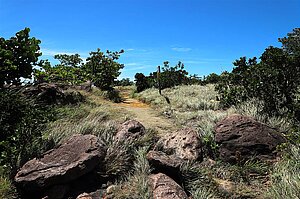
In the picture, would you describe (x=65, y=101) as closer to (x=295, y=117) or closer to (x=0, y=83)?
(x=0, y=83)

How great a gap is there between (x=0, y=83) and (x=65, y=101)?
8.62 feet

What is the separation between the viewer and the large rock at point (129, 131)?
229 inches

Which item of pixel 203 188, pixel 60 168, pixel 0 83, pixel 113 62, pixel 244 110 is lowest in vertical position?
pixel 203 188

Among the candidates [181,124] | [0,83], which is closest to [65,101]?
[0,83]

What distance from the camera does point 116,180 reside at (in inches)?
180

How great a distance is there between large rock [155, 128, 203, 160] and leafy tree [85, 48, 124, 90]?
1287 centimetres

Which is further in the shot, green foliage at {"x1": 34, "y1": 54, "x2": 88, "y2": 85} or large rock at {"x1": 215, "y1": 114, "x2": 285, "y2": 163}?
green foliage at {"x1": 34, "y1": 54, "x2": 88, "y2": 85}

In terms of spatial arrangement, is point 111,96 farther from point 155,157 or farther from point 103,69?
point 155,157

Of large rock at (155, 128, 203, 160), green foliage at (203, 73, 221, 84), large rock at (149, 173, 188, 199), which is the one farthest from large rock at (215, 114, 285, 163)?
green foliage at (203, 73, 221, 84)

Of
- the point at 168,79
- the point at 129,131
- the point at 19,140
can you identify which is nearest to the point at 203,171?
the point at 129,131

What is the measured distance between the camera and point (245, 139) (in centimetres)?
561

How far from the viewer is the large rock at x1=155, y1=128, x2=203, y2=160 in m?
5.52

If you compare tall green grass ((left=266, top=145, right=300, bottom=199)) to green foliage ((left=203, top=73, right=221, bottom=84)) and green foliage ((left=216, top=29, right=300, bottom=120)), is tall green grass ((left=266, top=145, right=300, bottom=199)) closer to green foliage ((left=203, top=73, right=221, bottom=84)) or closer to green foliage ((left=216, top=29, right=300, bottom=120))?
green foliage ((left=216, top=29, right=300, bottom=120))

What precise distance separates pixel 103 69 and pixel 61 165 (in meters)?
15.0
